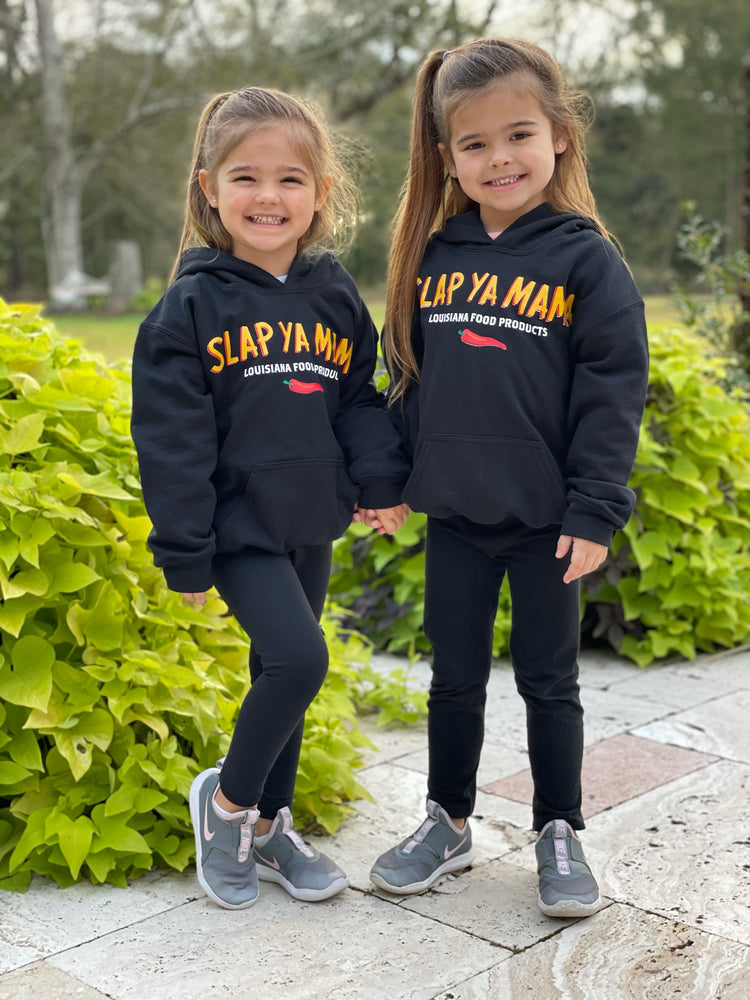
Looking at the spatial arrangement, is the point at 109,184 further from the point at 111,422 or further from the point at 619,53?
the point at 111,422

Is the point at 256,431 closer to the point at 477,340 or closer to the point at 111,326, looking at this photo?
the point at 477,340

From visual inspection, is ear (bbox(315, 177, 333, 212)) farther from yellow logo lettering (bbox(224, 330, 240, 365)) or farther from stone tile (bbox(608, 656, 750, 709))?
stone tile (bbox(608, 656, 750, 709))

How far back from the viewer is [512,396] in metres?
2.27

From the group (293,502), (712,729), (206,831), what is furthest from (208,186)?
(712,729)

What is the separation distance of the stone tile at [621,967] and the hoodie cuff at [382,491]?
95 centimetres

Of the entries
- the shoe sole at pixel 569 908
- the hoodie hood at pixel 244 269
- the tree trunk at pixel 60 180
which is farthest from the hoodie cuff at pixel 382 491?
the tree trunk at pixel 60 180

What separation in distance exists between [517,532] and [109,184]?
3257 cm

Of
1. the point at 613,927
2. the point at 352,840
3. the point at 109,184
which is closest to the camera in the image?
the point at 613,927

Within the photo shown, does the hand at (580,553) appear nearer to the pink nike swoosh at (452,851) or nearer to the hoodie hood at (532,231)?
the hoodie hood at (532,231)

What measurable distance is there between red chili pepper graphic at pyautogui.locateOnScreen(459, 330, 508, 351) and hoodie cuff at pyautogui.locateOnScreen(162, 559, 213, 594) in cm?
69

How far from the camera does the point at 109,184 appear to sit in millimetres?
32625

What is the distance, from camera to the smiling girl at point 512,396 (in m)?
2.26

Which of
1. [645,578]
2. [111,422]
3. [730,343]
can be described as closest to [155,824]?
[111,422]

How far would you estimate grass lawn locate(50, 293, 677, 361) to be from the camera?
14.5 meters
